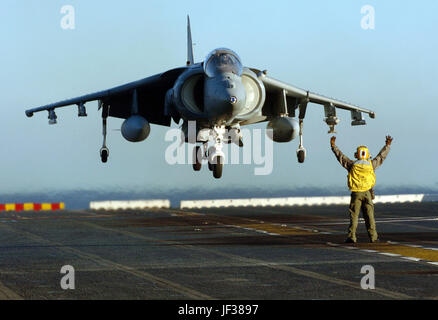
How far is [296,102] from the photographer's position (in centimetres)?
3359

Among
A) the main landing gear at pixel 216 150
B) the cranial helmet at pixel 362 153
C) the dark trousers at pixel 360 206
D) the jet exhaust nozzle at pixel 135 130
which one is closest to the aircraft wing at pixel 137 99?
the jet exhaust nozzle at pixel 135 130

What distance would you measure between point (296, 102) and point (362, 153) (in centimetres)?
1782

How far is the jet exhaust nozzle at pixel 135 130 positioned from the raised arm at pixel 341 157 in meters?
12.9

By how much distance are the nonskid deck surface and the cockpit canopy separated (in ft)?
17.8

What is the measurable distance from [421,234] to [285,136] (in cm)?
1049

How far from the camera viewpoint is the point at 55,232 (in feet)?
67.2

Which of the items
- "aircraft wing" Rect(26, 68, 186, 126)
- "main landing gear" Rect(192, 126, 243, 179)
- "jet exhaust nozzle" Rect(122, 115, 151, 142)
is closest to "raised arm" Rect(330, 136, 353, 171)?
"main landing gear" Rect(192, 126, 243, 179)

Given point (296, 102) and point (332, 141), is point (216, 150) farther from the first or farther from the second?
point (332, 141)

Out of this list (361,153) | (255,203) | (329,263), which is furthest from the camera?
(255,203)

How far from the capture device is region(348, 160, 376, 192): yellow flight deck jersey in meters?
15.9

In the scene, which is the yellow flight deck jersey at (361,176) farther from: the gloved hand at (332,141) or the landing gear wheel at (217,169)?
the landing gear wheel at (217,169)

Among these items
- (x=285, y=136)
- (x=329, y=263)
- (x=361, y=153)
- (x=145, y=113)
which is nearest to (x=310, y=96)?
(x=285, y=136)
